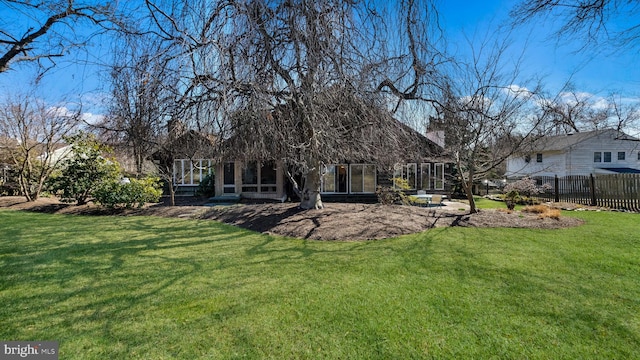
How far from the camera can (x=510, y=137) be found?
9.71 m

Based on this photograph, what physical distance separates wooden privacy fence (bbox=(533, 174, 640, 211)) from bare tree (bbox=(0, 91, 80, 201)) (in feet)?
78.9

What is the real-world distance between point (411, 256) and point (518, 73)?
7803mm

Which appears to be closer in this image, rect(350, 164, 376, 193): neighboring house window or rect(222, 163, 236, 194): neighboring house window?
rect(222, 163, 236, 194): neighboring house window

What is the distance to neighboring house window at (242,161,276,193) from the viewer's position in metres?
16.8

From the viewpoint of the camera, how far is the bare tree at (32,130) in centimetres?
1375

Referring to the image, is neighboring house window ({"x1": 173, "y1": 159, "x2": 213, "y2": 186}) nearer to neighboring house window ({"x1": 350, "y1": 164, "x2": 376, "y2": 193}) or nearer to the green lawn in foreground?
neighboring house window ({"x1": 350, "y1": 164, "x2": 376, "y2": 193})

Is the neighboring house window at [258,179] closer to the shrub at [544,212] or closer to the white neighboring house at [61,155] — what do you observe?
the white neighboring house at [61,155]

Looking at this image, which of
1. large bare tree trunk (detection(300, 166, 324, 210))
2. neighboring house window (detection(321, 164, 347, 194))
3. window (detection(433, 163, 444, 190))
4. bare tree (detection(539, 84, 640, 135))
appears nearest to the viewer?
large bare tree trunk (detection(300, 166, 324, 210))

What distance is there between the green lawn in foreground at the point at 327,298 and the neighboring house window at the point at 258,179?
1046cm

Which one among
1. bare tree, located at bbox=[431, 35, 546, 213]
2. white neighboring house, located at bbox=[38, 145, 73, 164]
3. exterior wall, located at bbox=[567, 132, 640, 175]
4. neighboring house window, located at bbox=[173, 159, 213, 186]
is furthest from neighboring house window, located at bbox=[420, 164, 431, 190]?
exterior wall, located at bbox=[567, 132, 640, 175]

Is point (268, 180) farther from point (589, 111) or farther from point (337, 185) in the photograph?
point (589, 111)

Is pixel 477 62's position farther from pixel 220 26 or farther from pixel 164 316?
pixel 164 316

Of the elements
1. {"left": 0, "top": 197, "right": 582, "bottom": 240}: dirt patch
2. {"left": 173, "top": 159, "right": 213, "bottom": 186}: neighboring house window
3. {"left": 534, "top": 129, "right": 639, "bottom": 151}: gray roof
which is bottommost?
{"left": 0, "top": 197, "right": 582, "bottom": 240}: dirt patch

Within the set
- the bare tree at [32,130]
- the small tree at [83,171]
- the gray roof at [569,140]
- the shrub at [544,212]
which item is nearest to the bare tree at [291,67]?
the shrub at [544,212]
